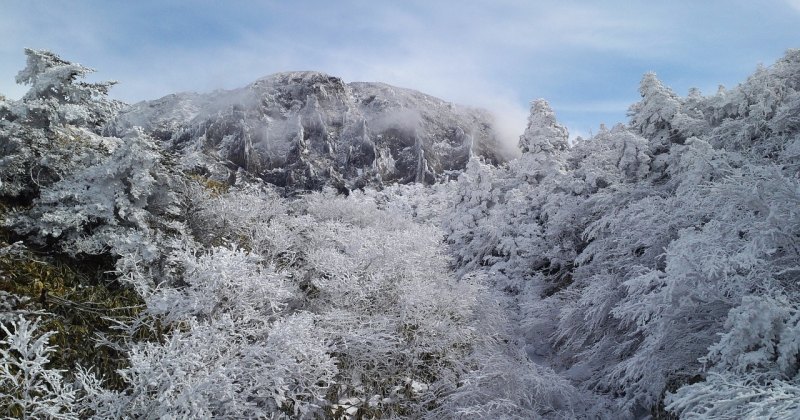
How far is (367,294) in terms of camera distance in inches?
505

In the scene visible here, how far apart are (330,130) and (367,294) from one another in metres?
118

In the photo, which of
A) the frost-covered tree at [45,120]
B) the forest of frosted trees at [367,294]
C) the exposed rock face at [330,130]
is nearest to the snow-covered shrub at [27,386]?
the forest of frosted trees at [367,294]

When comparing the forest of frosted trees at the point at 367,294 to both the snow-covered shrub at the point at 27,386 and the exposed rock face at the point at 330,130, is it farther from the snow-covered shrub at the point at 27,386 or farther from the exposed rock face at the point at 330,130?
the exposed rock face at the point at 330,130

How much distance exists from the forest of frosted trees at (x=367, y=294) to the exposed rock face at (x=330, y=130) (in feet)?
277

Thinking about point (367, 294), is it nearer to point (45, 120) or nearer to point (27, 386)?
point (27, 386)

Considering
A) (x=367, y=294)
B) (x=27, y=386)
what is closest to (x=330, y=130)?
(x=367, y=294)

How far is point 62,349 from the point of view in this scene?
23.9 ft

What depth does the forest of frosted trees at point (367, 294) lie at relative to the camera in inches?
269

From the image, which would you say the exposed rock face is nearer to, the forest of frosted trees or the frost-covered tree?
the forest of frosted trees

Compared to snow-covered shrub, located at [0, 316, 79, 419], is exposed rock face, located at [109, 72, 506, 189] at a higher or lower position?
higher

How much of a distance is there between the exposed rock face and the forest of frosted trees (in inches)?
3324

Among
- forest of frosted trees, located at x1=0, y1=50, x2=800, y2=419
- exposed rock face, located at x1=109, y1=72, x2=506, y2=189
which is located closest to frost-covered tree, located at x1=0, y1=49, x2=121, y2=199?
forest of frosted trees, located at x1=0, y1=50, x2=800, y2=419

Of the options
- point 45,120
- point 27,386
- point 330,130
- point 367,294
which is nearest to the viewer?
point 27,386

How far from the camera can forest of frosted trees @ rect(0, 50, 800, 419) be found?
22.4ft
